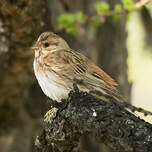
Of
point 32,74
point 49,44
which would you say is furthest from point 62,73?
point 32,74

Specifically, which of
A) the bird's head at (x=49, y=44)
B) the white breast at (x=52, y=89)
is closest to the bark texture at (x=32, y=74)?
the bird's head at (x=49, y=44)

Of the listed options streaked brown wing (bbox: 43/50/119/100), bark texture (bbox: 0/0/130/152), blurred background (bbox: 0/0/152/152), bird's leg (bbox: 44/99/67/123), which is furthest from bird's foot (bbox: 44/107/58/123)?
bark texture (bbox: 0/0/130/152)

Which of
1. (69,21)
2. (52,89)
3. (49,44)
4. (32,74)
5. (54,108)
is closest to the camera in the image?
(54,108)

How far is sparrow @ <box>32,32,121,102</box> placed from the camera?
582 centimetres

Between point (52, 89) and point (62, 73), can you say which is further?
point (62, 73)

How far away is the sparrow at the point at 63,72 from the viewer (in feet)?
19.1

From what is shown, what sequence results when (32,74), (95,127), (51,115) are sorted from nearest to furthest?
(95,127) → (51,115) → (32,74)

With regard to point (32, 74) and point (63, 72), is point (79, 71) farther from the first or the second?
point (32, 74)

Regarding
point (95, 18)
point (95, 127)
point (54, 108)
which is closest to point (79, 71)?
point (54, 108)

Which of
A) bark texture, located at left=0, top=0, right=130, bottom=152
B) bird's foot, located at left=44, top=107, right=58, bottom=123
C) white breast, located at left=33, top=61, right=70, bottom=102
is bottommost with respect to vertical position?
bark texture, located at left=0, top=0, right=130, bottom=152

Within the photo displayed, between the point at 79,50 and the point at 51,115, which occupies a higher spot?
the point at 51,115

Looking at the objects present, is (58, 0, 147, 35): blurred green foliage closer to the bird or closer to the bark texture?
the bark texture

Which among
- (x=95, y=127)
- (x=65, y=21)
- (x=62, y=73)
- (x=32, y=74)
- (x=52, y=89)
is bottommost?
(x=32, y=74)

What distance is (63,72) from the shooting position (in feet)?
20.0
